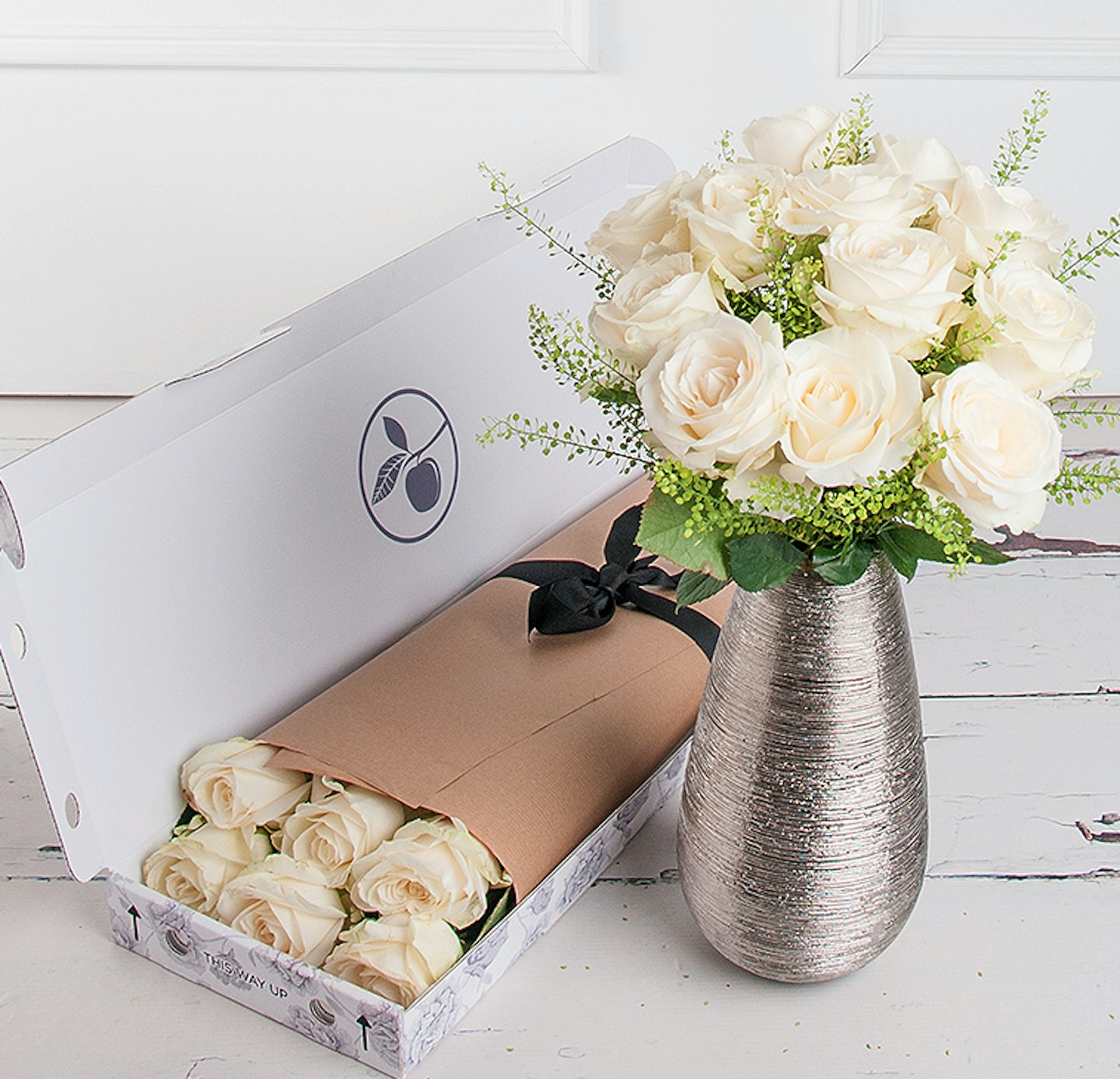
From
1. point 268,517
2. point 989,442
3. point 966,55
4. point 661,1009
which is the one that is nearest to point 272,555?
point 268,517

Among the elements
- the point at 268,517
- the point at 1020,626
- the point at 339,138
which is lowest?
the point at 1020,626

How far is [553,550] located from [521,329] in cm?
18

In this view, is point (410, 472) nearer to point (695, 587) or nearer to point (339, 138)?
point (695, 587)

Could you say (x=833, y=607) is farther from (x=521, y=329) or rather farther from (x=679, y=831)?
(x=521, y=329)

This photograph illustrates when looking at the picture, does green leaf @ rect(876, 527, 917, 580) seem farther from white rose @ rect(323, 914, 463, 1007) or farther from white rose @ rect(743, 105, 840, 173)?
white rose @ rect(323, 914, 463, 1007)

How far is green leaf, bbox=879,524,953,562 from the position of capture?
0.59 meters

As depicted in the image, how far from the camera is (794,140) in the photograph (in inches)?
24.7

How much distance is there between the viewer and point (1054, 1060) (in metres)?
0.67

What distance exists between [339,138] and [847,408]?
3.02ft

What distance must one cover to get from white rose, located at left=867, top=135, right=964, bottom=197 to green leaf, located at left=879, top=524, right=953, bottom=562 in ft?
0.48

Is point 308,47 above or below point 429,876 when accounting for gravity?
above

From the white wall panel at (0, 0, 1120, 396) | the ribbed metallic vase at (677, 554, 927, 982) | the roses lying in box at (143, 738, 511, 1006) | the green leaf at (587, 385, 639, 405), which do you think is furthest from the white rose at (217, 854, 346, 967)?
the white wall panel at (0, 0, 1120, 396)

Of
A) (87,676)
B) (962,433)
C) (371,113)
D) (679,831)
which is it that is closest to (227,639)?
(87,676)

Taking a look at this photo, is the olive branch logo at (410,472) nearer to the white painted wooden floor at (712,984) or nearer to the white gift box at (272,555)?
the white gift box at (272,555)
